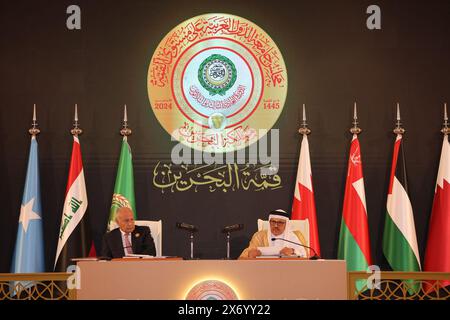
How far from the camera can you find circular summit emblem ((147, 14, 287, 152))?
272 inches

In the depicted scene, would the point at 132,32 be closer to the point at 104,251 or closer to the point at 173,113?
the point at 173,113

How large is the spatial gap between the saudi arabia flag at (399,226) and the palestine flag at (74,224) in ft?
8.89

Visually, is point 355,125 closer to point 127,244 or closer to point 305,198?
point 305,198

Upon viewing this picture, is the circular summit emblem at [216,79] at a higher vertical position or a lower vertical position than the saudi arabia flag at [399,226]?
higher

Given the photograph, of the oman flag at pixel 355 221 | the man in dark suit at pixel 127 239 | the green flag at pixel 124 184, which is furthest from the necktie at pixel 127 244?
the oman flag at pixel 355 221

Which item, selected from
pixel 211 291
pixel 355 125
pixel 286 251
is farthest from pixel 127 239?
pixel 355 125

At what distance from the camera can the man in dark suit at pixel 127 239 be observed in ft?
19.1

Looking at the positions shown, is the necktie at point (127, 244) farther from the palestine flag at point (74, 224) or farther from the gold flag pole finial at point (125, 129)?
the gold flag pole finial at point (125, 129)

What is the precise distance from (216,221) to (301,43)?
1.90 m

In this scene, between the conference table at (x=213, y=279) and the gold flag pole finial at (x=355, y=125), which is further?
the gold flag pole finial at (x=355, y=125)

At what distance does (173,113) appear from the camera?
6934 millimetres
